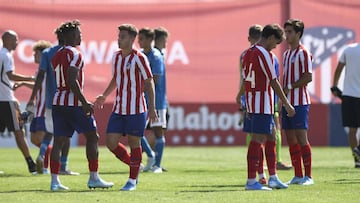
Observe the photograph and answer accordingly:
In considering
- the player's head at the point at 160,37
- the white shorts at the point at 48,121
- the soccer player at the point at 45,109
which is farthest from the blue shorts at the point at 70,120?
the player's head at the point at 160,37

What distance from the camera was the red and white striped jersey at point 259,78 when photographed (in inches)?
534

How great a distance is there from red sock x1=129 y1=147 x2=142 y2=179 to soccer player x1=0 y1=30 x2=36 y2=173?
12.8 feet

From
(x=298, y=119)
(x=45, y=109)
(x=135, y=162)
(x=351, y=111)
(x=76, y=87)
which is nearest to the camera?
(x=76, y=87)

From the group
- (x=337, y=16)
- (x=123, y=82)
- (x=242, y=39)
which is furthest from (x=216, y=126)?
(x=123, y=82)

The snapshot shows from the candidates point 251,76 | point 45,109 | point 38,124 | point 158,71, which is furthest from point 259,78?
point 38,124

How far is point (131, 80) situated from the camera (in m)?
13.8

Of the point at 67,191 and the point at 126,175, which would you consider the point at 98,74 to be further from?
the point at 67,191

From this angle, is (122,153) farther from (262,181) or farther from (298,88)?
(298,88)

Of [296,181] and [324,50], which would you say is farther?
[324,50]

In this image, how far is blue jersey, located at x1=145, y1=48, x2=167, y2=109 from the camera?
1716cm

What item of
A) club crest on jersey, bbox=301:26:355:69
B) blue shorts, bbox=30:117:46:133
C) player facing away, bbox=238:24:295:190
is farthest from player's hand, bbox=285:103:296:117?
club crest on jersey, bbox=301:26:355:69

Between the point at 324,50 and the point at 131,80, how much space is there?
1360cm

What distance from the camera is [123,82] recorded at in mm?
13797

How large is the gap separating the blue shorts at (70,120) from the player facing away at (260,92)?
196 cm
